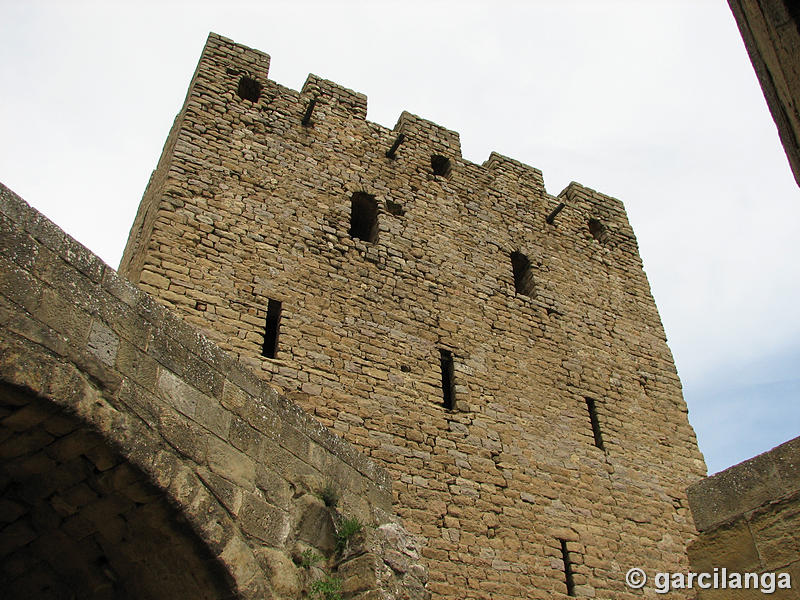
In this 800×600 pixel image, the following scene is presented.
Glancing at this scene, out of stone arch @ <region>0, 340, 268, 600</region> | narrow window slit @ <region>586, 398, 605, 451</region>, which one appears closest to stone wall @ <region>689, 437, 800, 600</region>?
stone arch @ <region>0, 340, 268, 600</region>

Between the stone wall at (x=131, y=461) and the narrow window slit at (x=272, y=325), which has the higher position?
the narrow window slit at (x=272, y=325)

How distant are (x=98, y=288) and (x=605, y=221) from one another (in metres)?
10.5

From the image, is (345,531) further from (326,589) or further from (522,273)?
(522,273)

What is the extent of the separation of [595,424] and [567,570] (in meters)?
2.24

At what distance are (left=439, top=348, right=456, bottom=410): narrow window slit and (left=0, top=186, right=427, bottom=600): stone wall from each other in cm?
442

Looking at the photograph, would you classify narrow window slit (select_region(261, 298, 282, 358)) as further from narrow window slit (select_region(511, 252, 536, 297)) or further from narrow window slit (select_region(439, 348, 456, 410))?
narrow window slit (select_region(511, 252, 536, 297))

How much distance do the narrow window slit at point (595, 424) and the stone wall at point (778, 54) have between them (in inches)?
267

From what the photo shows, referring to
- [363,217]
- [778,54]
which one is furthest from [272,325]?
[778,54]

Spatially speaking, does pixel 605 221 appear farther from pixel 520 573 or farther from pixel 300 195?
pixel 520 573

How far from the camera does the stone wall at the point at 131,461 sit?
9.45 ft

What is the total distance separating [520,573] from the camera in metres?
7.41

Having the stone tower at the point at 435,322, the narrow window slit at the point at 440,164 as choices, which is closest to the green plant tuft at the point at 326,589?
the stone tower at the point at 435,322

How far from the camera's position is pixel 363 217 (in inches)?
390

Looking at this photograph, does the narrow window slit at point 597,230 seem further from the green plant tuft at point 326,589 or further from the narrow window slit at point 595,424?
the green plant tuft at point 326,589
